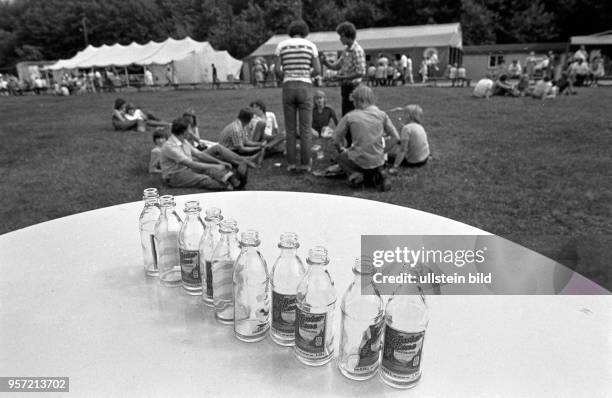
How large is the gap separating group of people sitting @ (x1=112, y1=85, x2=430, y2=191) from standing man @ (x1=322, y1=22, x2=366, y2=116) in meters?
0.85

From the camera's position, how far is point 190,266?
122cm

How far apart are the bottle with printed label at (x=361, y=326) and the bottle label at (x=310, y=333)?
0.18 feet

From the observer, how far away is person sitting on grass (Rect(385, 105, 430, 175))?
5.88 metres

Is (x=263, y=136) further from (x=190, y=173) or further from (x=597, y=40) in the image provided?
(x=597, y=40)

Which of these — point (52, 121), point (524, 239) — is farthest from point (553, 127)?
point (52, 121)

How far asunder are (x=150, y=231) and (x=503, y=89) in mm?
15398

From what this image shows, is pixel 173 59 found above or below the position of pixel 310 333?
above

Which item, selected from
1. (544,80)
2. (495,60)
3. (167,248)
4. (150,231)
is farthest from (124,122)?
(495,60)

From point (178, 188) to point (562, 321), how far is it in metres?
4.90

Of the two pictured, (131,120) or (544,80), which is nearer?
(131,120)

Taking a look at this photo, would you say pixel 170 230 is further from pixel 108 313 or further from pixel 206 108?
pixel 206 108

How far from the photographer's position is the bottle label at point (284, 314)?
3.22ft

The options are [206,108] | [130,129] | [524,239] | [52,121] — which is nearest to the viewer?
[524,239]

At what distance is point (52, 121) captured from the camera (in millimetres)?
13117
